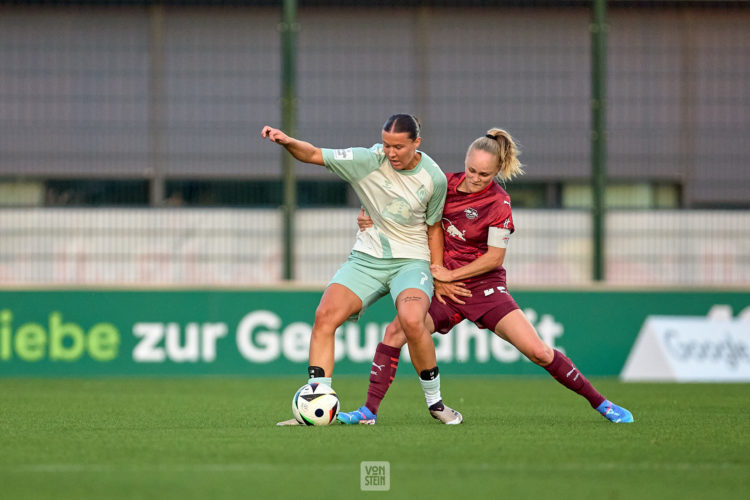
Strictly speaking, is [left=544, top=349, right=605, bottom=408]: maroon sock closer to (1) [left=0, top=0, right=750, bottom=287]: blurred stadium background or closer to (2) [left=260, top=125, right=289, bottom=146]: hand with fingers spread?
(2) [left=260, top=125, right=289, bottom=146]: hand with fingers spread

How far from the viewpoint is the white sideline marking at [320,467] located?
16.4 ft

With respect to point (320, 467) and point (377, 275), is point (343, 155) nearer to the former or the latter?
point (377, 275)

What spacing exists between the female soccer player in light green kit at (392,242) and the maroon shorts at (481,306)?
Result: 181 mm

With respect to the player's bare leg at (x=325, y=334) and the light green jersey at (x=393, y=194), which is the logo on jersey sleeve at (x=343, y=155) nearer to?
the light green jersey at (x=393, y=194)

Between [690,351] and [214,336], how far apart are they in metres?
4.81

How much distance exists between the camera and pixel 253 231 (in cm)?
1365

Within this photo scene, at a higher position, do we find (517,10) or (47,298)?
(517,10)

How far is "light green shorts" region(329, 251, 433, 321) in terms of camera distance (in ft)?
22.9

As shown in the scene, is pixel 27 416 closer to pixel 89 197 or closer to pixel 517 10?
pixel 89 197

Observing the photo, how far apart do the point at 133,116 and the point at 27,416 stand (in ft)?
21.6

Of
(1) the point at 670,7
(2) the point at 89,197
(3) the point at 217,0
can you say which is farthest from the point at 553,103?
(2) the point at 89,197

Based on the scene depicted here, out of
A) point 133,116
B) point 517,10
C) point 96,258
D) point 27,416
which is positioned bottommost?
point 27,416

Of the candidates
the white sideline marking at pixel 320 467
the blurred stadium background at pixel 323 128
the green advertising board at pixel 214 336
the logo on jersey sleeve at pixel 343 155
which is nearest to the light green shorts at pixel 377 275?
the logo on jersey sleeve at pixel 343 155

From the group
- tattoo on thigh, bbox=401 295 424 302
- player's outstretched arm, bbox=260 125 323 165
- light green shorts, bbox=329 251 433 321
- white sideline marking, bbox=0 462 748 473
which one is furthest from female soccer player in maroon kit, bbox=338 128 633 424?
white sideline marking, bbox=0 462 748 473
